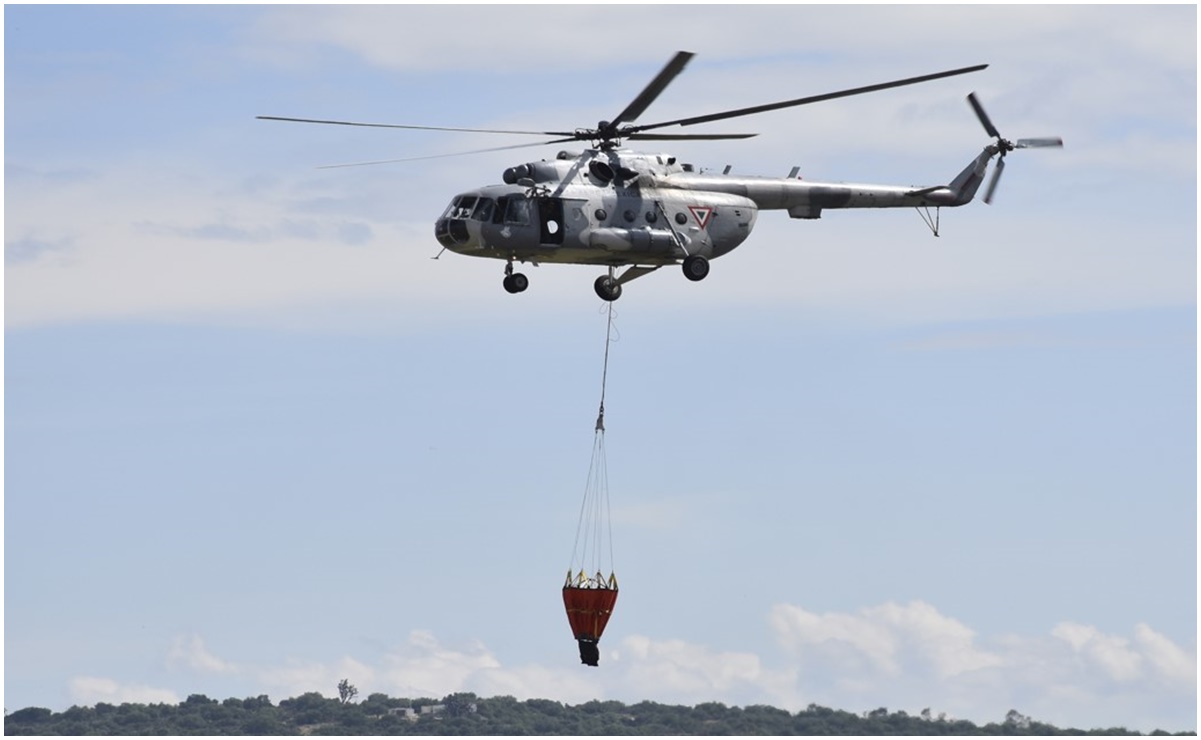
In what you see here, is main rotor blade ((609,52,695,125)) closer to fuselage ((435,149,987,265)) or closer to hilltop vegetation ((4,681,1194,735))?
fuselage ((435,149,987,265))

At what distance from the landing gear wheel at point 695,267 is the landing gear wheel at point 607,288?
63.6 inches

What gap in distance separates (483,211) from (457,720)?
10190 cm

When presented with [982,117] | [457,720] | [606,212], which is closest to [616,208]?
[606,212]

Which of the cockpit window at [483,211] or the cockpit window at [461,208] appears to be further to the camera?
the cockpit window at [461,208]

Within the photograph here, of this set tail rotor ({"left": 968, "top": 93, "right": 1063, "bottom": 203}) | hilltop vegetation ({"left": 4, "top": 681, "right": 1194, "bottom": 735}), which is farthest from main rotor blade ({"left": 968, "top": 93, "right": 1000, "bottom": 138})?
hilltop vegetation ({"left": 4, "top": 681, "right": 1194, "bottom": 735})

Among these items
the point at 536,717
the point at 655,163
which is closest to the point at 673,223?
the point at 655,163

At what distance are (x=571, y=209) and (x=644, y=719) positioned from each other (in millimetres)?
91042

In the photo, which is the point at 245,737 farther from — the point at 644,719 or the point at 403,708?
the point at 644,719

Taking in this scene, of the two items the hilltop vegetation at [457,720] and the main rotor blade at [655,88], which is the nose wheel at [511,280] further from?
the hilltop vegetation at [457,720]

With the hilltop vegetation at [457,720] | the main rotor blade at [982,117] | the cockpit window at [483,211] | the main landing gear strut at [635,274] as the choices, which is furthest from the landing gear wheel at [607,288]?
the hilltop vegetation at [457,720]

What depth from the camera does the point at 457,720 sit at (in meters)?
157

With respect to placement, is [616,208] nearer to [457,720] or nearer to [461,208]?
[461,208]

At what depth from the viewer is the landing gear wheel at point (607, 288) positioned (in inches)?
2383

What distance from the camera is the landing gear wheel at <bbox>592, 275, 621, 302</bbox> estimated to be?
6053cm
